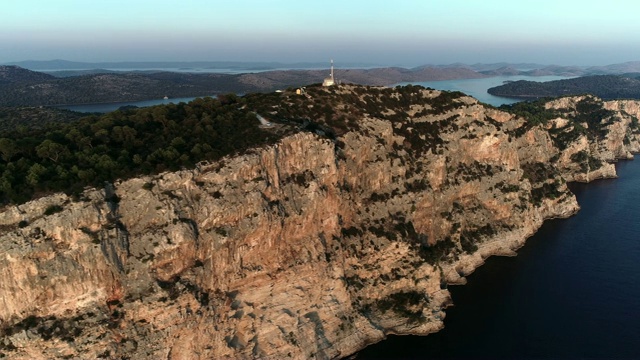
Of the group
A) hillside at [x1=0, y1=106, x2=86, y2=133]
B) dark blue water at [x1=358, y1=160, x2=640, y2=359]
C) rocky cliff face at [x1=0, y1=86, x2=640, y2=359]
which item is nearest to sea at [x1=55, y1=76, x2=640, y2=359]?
dark blue water at [x1=358, y1=160, x2=640, y2=359]

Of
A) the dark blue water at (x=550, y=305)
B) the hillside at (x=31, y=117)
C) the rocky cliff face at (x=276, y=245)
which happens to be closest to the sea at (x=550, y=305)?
the dark blue water at (x=550, y=305)

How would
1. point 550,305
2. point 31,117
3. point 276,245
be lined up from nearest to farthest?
point 276,245 → point 550,305 → point 31,117

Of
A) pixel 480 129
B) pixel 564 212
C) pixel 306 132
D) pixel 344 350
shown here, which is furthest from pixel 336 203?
pixel 564 212

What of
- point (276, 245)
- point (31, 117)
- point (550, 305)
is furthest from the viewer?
point (31, 117)

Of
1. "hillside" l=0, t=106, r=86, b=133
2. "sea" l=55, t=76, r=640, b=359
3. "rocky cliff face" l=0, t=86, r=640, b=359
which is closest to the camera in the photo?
"rocky cliff face" l=0, t=86, r=640, b=359

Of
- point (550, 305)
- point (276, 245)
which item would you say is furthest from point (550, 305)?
point (276, 245)

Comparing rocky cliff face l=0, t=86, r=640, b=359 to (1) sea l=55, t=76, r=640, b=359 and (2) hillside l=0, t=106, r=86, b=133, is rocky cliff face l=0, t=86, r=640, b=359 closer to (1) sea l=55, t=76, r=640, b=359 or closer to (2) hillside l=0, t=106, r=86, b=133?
(1) sea l=55, t=76, r=640, b=359

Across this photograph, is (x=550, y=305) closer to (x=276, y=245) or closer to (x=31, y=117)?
(x=276, y=245)

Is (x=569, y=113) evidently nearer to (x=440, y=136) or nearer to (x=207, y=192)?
(x=440, y=136)
